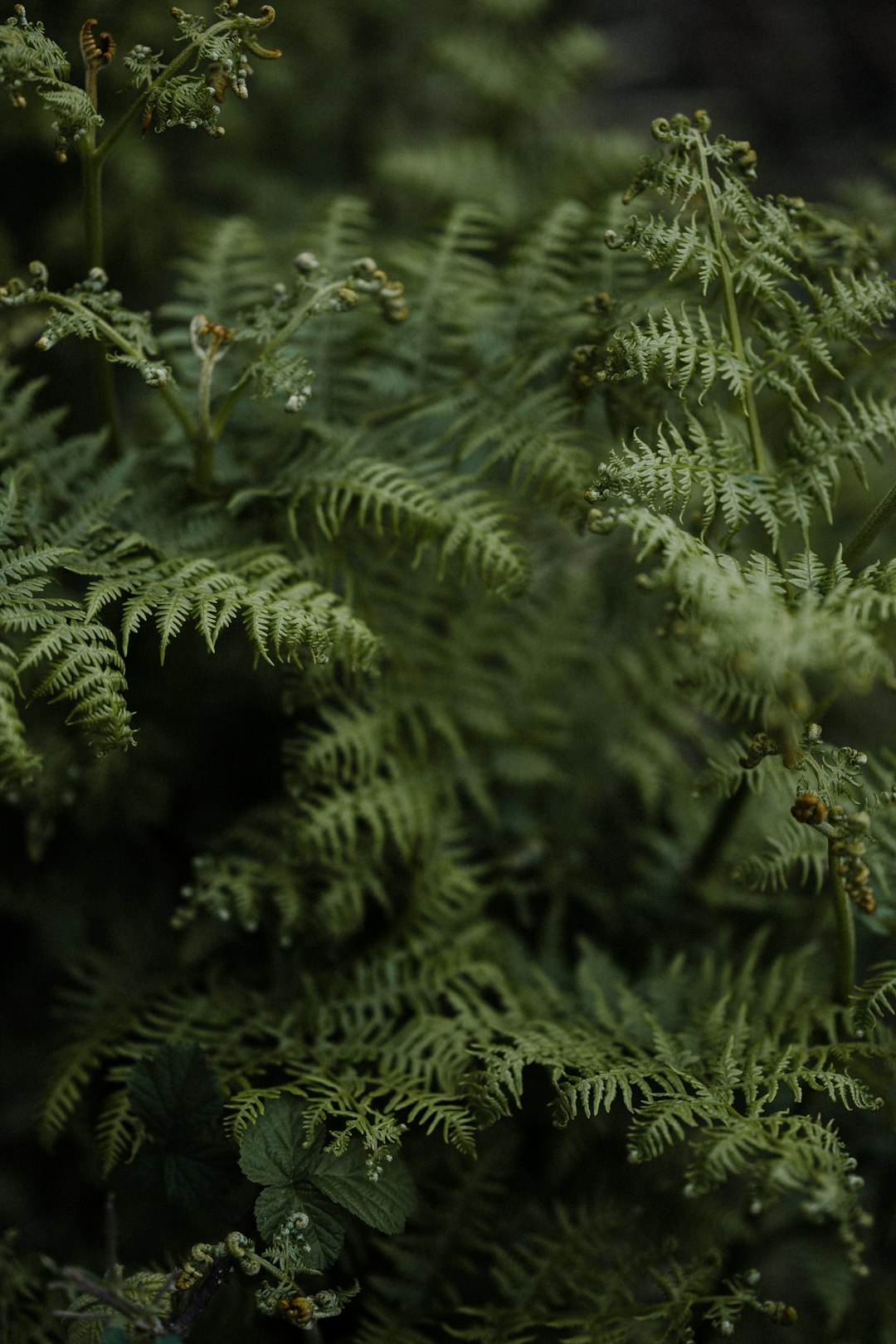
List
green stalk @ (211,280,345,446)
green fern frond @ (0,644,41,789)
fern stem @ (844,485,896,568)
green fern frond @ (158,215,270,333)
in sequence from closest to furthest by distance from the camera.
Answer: green fern frond @ (0,644,41,789), fern stem @ (844,485,896,568), green stalk @ (211,280,345,446), green fern frond @ (158,215,270,333)

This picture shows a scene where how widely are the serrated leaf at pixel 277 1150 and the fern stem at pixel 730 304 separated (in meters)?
1.53

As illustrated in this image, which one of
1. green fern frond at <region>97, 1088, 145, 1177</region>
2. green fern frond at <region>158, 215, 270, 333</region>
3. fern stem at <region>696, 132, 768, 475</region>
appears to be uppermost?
fern stem at <region>696, 132, 768, 475</region>

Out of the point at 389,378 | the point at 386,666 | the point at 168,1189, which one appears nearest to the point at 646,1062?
the point at 168,1189

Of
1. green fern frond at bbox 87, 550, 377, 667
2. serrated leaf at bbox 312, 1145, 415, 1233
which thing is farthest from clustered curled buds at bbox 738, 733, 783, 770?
serrated leaf at bbox 312, 1145, 415, 1233

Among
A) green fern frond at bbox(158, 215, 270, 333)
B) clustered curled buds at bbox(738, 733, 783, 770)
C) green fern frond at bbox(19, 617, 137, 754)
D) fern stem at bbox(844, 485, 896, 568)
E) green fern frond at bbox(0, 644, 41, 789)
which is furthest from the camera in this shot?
green fern frond at bbox(158, 215, 270, 333)

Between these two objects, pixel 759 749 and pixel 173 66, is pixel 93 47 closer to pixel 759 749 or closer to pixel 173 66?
pixel 173 66

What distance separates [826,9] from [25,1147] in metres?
5.85

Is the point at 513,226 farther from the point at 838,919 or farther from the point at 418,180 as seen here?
the point at 838,919

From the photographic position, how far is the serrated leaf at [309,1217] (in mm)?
1726

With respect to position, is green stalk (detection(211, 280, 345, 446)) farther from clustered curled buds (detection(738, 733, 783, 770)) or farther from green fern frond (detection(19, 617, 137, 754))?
clustered curled buds (detection(738, 733, 783, 770))

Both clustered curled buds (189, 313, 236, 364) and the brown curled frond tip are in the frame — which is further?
clustered curled buds (189, 313, 236, 364)

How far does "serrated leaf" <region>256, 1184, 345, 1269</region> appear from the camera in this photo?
1.73 meters

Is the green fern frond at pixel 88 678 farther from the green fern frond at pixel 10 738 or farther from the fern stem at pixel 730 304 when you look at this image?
the fern stem at pixel 730 304

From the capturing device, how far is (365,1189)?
180cm
